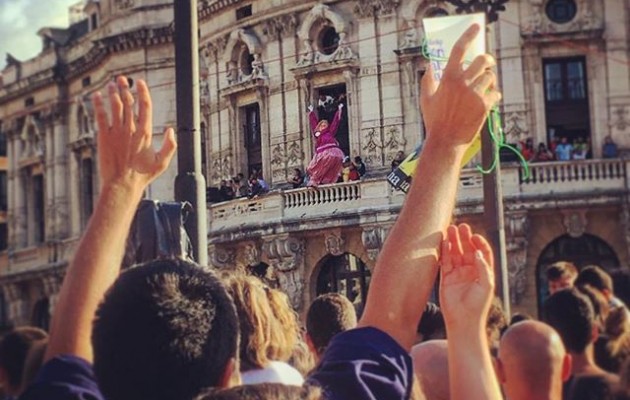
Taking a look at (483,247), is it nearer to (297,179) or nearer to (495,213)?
(495,213)

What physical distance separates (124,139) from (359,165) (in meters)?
18.0

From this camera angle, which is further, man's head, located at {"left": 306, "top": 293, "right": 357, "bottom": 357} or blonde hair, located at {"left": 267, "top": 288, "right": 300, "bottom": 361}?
man's head, located at {"left": 306, "top": 293, "right": 357, "bottom": 357}

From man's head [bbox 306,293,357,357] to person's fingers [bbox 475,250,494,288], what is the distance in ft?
9.35

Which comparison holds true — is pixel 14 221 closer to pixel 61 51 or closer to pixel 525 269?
pixel 61 51

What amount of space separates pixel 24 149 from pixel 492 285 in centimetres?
3920

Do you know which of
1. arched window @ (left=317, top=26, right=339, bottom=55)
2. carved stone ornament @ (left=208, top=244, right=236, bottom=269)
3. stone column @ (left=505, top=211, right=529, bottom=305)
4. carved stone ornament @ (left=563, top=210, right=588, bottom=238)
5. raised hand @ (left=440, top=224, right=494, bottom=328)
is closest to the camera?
raised hand @ (left=440, top=224, right=494, bottom=328)

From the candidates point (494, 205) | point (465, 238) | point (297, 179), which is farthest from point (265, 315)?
point (297, 179)

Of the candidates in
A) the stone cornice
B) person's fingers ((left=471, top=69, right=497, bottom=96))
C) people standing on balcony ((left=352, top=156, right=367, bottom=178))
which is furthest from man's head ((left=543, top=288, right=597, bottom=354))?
the stone cornice

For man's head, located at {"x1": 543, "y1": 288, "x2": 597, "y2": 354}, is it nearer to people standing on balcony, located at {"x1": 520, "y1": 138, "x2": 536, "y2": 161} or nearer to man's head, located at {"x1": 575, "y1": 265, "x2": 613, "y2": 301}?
man's head, located at {"x1": 575, "y1": 265, "x2": 613, "y2": 301}

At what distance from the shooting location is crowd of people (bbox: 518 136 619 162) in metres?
26.0

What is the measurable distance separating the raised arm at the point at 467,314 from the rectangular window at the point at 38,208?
37670mm

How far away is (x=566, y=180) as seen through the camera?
25688 millimetres

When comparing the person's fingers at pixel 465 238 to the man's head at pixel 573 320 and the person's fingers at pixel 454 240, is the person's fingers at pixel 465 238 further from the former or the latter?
the man's head at pixel 573 320

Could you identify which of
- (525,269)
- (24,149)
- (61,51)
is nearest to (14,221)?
(24,149)
